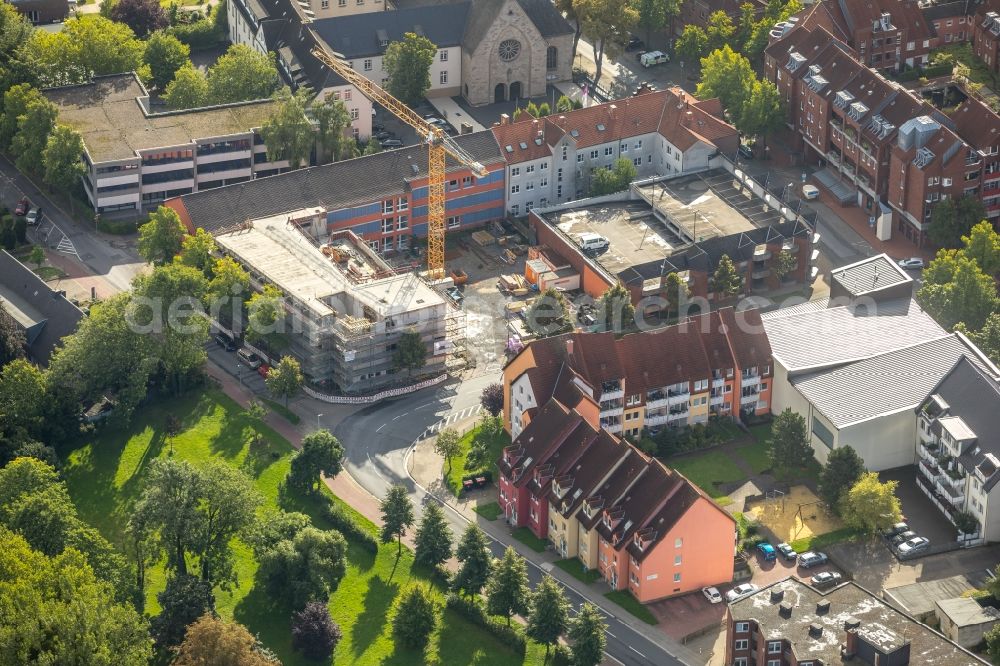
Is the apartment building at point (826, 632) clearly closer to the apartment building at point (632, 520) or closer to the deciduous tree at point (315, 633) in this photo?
the apartment building at point (632, 520)

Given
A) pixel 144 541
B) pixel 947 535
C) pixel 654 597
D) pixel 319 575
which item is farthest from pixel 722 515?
pixel 144 541

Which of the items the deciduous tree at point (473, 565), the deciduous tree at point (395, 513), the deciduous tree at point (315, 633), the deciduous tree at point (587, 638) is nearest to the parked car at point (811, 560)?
the deciduous tree at point (587, 638)

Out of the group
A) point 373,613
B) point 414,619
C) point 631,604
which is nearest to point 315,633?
point 373,613

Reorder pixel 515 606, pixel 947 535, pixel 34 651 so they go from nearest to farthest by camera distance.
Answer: pixel 34 651 < pixel 515 606 < pixel 947 535

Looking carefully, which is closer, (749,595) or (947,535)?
(749,595)

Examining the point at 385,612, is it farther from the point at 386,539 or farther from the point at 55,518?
the point at 55,518

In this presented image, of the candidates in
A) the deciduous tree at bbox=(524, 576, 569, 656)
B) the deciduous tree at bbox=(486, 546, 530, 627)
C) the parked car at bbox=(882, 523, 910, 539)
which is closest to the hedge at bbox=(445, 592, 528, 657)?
the deciduous tree at bbox=(486, 546, 530, 627)
